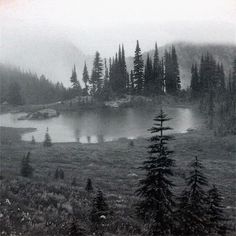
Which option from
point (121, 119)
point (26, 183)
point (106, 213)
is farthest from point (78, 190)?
point (121, 119)

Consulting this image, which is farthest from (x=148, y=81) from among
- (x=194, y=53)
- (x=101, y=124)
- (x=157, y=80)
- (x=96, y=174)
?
(x=194, y=53)

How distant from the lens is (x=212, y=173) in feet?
106

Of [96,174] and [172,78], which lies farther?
[172,78]

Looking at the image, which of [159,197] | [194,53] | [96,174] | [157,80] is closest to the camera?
[159,197]

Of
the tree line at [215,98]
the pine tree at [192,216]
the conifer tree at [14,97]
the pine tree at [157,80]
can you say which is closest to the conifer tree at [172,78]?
the pine tree at [157,80]

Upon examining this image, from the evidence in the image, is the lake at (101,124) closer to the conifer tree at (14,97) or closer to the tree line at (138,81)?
the tree line at (138,81)

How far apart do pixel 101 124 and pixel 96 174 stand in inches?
1122

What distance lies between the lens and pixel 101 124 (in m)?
59.2

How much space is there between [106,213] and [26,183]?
759cm

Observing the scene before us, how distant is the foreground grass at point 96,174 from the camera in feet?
55.3

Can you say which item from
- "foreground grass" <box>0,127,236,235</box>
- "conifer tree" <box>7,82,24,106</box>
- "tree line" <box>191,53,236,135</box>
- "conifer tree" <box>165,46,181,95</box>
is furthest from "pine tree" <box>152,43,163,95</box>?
"foreground grass" <box>0,127,236,235</box>

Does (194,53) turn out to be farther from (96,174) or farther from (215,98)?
(96,174)

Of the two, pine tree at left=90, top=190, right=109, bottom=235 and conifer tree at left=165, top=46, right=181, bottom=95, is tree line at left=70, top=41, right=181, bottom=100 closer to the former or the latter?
conifer tree at left=165, top=46, right=181, bottom=95

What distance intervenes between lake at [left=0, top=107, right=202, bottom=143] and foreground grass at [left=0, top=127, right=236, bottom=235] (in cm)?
505
